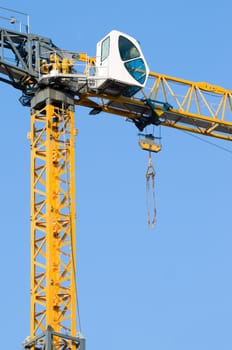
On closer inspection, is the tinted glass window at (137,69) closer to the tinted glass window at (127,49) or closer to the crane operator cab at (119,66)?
the crane operator cab at (119,66)

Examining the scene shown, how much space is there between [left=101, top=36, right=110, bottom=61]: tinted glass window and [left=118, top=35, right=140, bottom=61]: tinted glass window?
552 mm

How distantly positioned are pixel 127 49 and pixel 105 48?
1010 millimetres

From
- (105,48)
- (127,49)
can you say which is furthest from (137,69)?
(105,48)

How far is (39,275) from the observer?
68.1 m

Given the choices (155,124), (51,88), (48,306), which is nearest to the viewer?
(48,306)

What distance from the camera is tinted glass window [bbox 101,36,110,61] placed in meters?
73.1

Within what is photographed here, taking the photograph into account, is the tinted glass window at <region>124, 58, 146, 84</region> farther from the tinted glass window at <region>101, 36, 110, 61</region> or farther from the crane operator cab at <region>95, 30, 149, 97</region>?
the tinted glass window at <region>101, 36, 110, 61</region>

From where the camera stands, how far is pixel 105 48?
73312 millimetres

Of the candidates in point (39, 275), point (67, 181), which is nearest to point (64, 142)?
point (67, 181)

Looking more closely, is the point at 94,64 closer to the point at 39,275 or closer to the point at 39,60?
the point at 39,60

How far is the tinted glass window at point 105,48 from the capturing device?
7311 cm

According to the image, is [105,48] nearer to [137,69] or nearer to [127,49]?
[127,49]

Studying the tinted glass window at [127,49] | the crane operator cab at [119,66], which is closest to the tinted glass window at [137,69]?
the crane operator cab at [119,66]

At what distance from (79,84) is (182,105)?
7.42 meters
